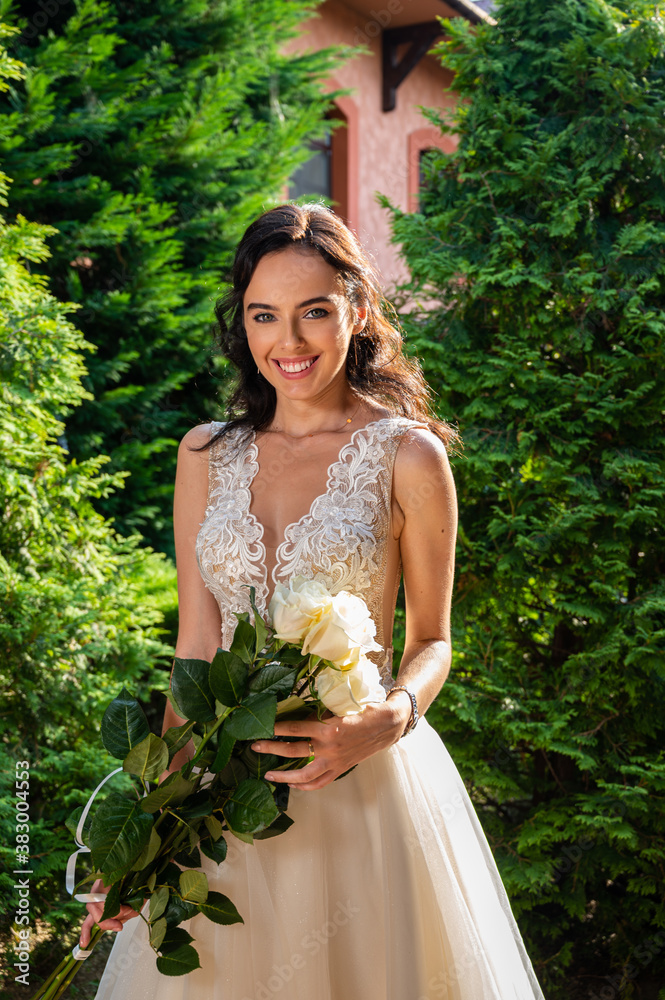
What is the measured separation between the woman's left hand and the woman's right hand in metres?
0.38

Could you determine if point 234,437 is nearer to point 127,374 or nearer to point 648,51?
point 648,51

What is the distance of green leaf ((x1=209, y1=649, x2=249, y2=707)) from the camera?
5.07 ft

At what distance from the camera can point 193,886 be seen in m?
1.61

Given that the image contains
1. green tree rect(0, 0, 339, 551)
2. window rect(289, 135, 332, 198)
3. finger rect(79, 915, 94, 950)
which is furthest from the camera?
window rect(289, 135, 332, 198)

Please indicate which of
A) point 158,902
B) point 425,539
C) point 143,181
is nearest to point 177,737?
point 158,902

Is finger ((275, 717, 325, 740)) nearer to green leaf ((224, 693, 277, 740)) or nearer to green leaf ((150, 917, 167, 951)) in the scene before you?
green leaf ((224, 693, 277, 740))

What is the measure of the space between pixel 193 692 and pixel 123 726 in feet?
0.52

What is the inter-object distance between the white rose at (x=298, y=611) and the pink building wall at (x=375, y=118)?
23.5 feet

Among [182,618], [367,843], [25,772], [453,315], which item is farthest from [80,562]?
[367,843]

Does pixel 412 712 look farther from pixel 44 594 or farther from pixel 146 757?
pixel 44 594

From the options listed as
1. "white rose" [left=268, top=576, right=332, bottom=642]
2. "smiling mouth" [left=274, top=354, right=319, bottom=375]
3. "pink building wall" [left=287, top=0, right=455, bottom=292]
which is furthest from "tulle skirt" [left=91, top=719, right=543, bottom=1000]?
"pink building wall" [left=287, top=0, right=455, bottom=292]

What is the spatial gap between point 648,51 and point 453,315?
114cm

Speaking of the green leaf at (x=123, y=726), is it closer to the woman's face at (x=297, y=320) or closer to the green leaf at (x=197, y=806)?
the green leaf at (x=197, y=806)

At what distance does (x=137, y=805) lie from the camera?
1.58 m
